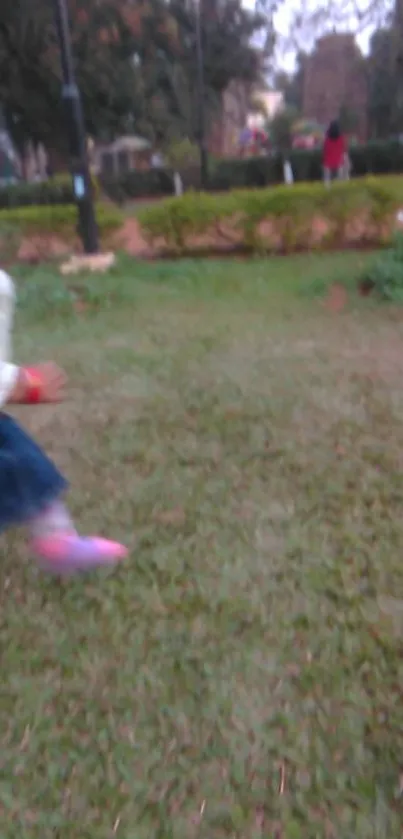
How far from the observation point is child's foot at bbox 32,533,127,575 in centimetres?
231

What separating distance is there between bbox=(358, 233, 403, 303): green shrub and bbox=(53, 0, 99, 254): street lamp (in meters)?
3.33

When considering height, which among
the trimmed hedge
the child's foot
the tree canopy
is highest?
the tree canopy

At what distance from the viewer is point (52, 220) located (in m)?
9.55

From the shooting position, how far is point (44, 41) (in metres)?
16.0

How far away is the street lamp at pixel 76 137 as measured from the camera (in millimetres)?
7816

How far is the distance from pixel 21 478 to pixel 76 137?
694cm

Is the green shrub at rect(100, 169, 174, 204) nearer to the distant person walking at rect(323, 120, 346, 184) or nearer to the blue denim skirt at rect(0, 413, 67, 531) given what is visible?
the distant person walking at rect(323, 120, 346, 184)

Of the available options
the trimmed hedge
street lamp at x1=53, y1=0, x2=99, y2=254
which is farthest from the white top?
the trimmed hedge

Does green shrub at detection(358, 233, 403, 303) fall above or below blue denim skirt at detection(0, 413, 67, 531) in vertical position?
below

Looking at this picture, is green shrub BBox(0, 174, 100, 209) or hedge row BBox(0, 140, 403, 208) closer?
green shrub BBox(0, 174, 100, 209)

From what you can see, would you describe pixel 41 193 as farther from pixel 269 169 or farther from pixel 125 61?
pixel 269 169

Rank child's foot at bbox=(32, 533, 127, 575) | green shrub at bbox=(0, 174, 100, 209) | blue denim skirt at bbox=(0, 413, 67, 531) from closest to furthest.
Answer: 1. blue denim skirt at bbox=(0, 413, 67, 531)
2. child's foot at bbox=(32, 533, 127, 575)
3. green shrub at bbox=(0, 174, 100, 209)

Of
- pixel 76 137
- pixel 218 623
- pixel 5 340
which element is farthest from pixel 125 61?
pixel 218 623

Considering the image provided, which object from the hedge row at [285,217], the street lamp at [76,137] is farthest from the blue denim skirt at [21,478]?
the hedge row at [285,217]
